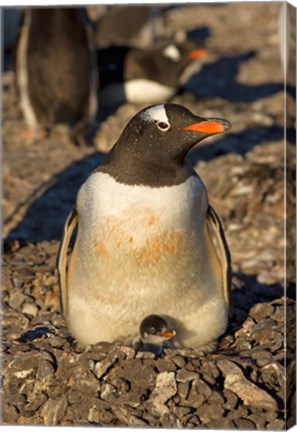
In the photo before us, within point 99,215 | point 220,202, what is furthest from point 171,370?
point 220,202

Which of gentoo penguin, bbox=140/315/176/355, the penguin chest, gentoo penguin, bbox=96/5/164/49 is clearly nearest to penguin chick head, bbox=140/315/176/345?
gentoo penguin, bbox=140/315/176/355

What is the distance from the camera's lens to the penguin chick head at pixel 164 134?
264 cm

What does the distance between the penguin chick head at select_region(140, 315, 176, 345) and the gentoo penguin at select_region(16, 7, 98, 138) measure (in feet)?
9.41

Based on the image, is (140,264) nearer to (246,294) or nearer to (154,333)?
(154,333)

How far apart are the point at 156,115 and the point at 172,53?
381cm

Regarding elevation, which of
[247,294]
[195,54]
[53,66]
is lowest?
[195,54]

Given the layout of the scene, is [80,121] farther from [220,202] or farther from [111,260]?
[111,260]

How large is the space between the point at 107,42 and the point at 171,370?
16.8 ft

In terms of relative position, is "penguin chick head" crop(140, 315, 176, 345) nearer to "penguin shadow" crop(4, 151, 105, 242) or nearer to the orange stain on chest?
the orange stain on chest

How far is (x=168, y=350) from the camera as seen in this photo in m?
2.79

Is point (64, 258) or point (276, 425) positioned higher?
point (64, 258)

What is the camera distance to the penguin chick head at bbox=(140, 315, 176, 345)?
2727mm

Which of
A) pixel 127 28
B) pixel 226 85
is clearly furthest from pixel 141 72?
pixel 127 28

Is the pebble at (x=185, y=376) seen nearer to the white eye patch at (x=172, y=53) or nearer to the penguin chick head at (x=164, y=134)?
the penguin chick head at (x=164, y=134)
